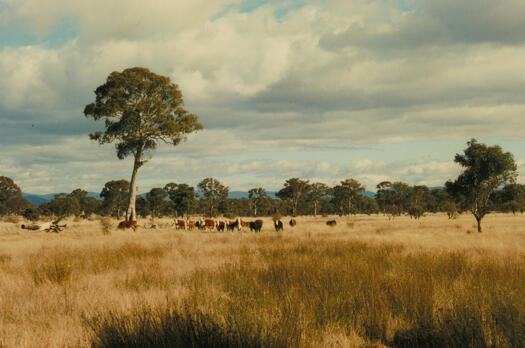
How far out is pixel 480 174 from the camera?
92.3 feet

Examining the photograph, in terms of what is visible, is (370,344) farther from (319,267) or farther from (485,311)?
(319,267)

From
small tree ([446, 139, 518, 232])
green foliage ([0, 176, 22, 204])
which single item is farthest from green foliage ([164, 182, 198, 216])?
small tree ([446, 139, 518, 232])

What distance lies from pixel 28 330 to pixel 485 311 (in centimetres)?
599

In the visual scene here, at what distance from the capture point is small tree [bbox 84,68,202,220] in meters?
29.2

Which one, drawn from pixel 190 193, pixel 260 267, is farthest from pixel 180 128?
pixel 190 193

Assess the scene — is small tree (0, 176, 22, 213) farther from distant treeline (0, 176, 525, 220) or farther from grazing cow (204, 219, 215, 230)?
grazing cow (204, 219, 215, 230)

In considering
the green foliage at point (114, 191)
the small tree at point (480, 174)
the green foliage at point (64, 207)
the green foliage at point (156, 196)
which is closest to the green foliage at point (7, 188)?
the green foliage at point (64, 207)

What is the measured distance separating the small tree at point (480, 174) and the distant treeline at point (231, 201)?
33.8 metres

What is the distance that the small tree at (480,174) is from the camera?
2706 cm

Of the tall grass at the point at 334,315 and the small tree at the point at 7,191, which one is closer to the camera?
the tall grass at the point at 334,315

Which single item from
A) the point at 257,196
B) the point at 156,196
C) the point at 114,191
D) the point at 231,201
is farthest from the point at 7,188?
the point at 257,196

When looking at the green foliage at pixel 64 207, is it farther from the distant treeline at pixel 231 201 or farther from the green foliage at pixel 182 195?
the green foliage at pixel 182 195

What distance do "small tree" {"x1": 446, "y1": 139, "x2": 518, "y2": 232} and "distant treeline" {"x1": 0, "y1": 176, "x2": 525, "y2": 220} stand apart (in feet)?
111

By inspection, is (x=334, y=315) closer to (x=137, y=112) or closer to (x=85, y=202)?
(x=137, y=112)
